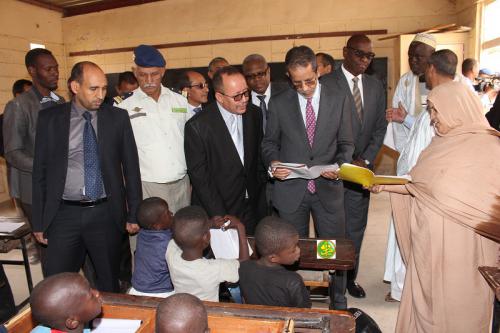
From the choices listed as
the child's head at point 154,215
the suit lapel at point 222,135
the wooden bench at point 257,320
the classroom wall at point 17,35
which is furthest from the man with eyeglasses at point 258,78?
the classroom wall at point 17,35

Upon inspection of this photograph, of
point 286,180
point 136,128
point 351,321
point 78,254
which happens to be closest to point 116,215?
point 78,254

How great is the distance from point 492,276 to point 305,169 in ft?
3.98

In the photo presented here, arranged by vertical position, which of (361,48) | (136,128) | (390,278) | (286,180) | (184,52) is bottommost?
(390,278)

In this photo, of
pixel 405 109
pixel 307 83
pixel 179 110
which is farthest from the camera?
pixel 405 109

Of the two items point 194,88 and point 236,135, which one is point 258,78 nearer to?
point 194,88

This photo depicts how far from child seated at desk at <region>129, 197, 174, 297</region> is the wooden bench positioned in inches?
26.6

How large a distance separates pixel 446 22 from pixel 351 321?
23.0ft

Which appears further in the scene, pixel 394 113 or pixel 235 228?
pixel 394 113

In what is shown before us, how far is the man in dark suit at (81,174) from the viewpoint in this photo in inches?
95.3

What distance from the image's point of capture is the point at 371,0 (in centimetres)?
718

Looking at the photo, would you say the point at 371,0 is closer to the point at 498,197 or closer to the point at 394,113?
the point at 394,113

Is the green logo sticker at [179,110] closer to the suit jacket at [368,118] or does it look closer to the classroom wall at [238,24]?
the suit jacket at [368,118]

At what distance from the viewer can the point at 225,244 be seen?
2.40 meters

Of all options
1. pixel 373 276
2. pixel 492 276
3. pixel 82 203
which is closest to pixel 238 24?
pixel 373 276
